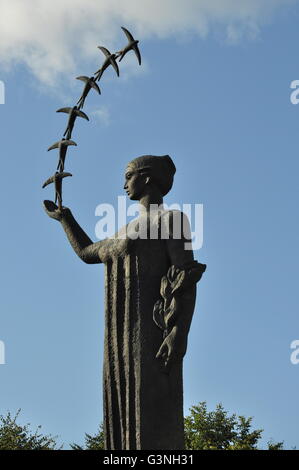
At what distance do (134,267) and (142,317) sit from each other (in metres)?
0.58

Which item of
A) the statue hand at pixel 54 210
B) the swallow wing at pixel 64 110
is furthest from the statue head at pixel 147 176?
the swallow wing at pixel 64 110

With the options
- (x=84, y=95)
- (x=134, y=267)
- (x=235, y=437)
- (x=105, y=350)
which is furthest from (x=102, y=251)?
(x=235, y=437)

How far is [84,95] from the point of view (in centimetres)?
974

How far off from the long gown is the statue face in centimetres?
63

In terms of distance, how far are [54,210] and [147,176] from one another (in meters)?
1.38

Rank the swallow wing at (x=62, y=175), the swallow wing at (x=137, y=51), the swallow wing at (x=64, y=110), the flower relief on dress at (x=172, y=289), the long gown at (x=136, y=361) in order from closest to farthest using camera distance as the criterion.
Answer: the long gown at (x=136, y=361) → the flower relief on dress at (x=172, y=289) → the swallow wing at (x=137, y=51) → the swallow wing at (x=62, y=175) → the swallow wing at (x=64, y=110)

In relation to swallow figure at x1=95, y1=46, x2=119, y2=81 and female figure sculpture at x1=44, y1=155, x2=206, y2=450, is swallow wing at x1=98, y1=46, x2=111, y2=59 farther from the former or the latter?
female figure sculpture at x1=44, y1=155, x2=206, y2=450

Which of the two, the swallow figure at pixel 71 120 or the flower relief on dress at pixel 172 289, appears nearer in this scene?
the flower relief on dress at pixel 172 289

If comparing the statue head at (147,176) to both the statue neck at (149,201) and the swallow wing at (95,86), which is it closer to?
the statue neck at (149,201)

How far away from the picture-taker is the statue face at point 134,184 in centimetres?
941

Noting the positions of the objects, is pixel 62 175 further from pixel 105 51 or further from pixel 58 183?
Result: pixel 105 51

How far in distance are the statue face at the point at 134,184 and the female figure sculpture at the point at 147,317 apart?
12 millimetres
